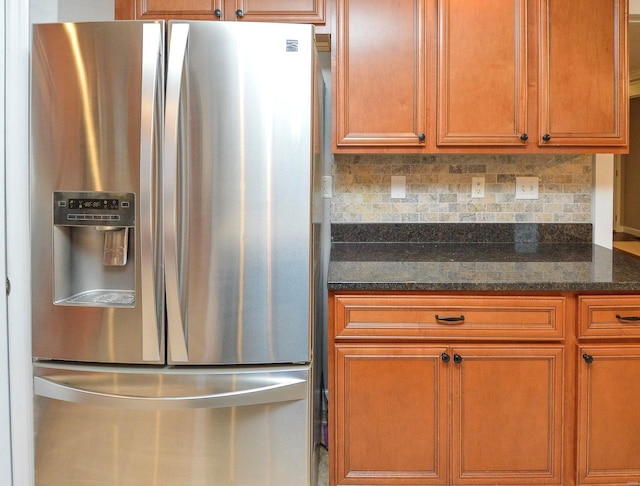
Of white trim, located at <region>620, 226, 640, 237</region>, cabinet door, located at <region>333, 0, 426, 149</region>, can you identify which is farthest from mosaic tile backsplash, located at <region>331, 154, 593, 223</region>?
white trim, located at <region>620, 226, 640, 237</region>

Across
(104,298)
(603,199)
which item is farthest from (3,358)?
(603,199)

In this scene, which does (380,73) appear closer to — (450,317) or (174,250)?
(450,317)

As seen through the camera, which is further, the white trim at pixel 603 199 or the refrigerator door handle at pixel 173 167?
the white trim at pixel 603 199

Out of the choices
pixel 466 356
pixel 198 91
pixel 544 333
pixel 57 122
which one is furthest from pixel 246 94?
pixel 544 333

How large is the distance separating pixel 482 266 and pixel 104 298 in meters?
1.33

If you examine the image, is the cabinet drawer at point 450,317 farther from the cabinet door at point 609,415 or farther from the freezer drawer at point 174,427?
the freezer drawer at point 174,427

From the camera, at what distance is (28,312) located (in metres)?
1.70

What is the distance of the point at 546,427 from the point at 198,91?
1.57m

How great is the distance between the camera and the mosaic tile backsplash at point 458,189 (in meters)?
2.40

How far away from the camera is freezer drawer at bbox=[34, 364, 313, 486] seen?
156cm

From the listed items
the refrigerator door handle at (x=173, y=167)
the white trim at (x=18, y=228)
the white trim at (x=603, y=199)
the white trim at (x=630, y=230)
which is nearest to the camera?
the refrigerator door handle at (x=173, y=167)

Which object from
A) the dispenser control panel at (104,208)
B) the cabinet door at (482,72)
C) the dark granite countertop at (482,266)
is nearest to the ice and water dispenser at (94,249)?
the dispenser control panel at (104,208)

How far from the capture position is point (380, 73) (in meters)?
2.05

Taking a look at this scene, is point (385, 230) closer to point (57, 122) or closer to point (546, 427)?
point (546, 427)
